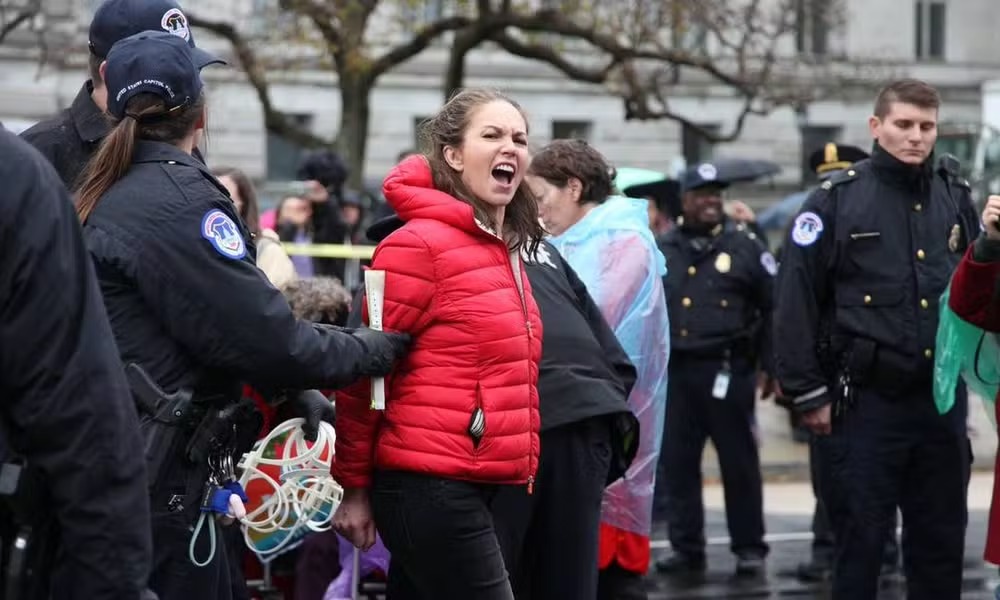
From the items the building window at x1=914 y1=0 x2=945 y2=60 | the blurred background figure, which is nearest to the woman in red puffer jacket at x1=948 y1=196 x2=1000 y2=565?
the blurred background figure

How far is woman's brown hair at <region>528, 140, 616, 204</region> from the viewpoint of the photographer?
22.7 ft

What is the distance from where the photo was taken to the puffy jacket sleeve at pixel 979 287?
20.3 feet

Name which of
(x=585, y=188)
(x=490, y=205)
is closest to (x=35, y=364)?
(x=490, y=205)

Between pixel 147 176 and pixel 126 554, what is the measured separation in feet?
4.76

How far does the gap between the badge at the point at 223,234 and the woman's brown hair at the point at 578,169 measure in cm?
273

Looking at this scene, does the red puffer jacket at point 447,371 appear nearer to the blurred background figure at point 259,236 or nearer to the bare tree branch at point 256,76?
the blurred background figure at point 259,236

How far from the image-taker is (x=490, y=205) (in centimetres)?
513

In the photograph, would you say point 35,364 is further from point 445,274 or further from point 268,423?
point 268,423

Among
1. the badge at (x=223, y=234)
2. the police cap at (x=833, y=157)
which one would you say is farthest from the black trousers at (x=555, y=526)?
the police cap at (x=833, y=157)

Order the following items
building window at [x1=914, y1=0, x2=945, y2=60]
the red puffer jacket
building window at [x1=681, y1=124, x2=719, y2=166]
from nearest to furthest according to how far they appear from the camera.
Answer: the red puffer jacket < building window at [x1=681, y1=124, x2=719, y2=166] < building window at [x1=914, y1=0, x2=945, y2=60]

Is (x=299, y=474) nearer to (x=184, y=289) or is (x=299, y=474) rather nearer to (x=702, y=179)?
(x=184, y=289)

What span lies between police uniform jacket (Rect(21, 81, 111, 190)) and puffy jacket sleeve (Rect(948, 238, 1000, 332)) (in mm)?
2962

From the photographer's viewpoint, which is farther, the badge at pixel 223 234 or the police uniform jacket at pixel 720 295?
the police uniform jacket at pixel 720 295

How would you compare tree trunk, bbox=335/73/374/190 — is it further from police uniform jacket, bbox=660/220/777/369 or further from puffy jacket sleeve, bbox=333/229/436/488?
puffy jacket sleeve, bbox=333/229/436/488
